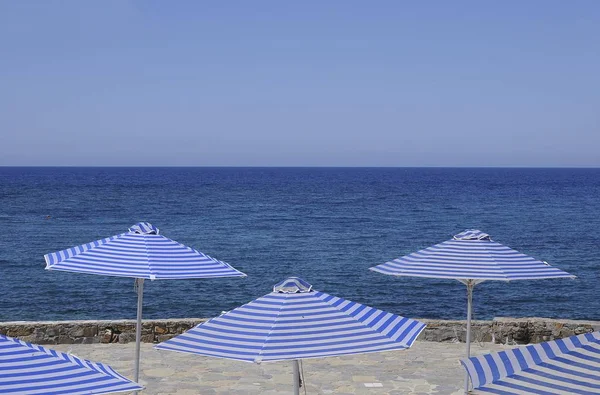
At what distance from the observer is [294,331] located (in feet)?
22.7

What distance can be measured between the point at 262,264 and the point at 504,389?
34305 millimetres

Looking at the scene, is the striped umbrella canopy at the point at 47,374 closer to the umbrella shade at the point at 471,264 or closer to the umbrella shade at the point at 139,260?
the umbrella shade at the point at 139,260

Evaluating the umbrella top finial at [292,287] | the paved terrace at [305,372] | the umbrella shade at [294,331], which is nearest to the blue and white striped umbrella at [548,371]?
the umbrella shade at [294,331]

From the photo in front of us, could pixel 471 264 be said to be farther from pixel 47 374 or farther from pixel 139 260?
pixel 47 374

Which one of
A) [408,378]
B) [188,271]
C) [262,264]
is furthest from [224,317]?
[262,264]

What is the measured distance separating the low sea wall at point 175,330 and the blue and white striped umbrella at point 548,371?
8.84 metres

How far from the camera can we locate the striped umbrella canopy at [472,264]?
392 inches

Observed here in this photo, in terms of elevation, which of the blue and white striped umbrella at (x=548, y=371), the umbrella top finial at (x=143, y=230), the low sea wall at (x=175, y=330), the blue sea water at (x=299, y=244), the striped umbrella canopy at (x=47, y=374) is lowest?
the blue sea water at (x=299, y=244)

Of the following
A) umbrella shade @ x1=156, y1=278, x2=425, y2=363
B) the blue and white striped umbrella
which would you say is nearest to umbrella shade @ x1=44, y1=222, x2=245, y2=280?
umbrella shade @ x1=156, y1=278, x2=425, y2=363

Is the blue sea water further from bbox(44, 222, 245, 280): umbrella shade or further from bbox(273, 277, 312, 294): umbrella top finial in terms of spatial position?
bbox(273, 277, 312, 294): umbrella top finial

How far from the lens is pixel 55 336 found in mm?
13953

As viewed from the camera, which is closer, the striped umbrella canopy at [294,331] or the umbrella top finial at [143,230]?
the striped umbrella canopy at [294,331]

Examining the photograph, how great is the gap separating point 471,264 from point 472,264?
1 centimetres

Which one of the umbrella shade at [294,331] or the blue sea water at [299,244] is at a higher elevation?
the umbrella shade at [294,331]
